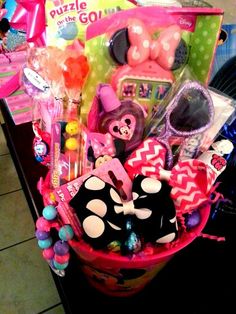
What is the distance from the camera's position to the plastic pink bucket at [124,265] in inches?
15.6

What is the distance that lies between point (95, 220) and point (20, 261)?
790mm

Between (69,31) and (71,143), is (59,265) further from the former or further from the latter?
(69,31)

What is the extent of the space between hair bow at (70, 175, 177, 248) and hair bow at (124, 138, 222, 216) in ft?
0.12

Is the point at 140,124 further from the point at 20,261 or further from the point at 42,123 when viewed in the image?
the point at 20,261

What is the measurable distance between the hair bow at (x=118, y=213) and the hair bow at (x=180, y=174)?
4cm

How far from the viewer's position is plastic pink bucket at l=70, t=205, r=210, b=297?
0.40 m

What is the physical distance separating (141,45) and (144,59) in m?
0.02

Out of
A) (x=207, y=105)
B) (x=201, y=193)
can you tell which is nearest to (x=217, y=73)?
(x=207, y=105)

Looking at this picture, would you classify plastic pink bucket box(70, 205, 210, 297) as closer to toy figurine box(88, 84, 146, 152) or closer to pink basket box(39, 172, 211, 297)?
pink basket box(39, 172, 211, 297)

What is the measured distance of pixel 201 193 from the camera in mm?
438

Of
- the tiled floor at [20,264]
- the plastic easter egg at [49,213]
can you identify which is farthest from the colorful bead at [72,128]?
the tiled floor at [20,264]

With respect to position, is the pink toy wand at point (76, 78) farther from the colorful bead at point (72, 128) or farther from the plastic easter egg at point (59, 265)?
the plastic easter egg at point (59, 265)

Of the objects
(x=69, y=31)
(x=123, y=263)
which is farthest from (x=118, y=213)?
(x=69, y=31)

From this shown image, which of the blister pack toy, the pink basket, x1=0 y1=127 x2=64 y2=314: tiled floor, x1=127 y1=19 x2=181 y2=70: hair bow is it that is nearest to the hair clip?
x1=127 y1=19 x2=181 y2=70: hair bow
